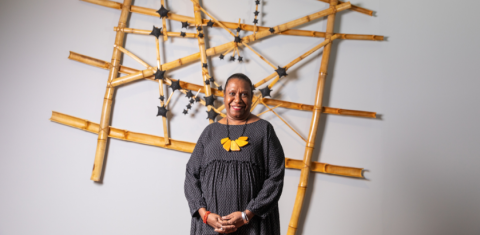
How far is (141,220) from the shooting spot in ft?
6.28

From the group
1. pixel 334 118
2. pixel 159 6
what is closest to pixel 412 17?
pixel 334 118

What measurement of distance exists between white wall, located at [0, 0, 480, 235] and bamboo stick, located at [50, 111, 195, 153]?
2.1 inches

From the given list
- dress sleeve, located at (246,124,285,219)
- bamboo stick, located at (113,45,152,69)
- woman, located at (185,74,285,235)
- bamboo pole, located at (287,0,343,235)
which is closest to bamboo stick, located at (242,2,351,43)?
bamboo pole, located at (287,0,343,235)

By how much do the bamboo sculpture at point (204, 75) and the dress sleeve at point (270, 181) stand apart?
69 centimetres

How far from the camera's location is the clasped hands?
106 cm

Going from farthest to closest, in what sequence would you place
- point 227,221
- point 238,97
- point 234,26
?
point 234,26, point 238,97, point 227,221

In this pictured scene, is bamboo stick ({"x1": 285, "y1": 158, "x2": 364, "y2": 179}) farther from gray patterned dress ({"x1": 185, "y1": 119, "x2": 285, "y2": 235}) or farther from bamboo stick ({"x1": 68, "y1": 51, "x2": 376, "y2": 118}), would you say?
gray patterned dress ({"x1": 185, "y1": 119, "x2": 285, "y2": 235})

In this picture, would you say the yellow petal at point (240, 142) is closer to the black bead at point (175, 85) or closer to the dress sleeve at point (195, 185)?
the dress sleeve at point (195, 185)

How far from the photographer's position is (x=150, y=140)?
1896mm

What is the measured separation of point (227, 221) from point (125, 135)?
1.10m

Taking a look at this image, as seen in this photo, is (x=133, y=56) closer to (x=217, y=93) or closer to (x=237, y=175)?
(x=217, y=93)

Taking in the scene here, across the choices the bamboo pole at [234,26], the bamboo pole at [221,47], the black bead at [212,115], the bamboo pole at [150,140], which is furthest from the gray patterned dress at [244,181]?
the bamboo pole at [234,26]

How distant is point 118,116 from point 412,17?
199 cm

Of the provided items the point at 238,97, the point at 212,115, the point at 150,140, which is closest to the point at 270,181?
the point at 238,97
